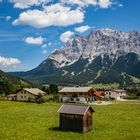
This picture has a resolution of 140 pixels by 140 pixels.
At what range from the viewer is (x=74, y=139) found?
41250 mm

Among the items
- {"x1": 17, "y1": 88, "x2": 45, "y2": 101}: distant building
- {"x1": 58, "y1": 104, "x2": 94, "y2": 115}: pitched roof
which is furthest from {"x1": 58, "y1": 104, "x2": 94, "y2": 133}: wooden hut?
{"x1": 17, "y1": 88, "x2": 45, "y2": 101}: distant building

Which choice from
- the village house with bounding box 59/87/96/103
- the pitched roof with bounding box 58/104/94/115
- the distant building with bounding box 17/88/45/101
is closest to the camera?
the pitched roof with bounding box 58/104/94/115

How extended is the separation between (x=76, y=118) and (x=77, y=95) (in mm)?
86134

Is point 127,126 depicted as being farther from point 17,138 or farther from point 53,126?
point 17,138

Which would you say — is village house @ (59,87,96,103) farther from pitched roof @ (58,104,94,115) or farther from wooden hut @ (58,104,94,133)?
wooden hut @ (58,104,94,133)

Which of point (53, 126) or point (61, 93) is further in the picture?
point (61, 93)

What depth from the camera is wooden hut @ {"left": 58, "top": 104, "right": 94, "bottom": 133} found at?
1868 inches

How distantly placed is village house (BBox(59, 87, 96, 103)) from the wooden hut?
81.3 m

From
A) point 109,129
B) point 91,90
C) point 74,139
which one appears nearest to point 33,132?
point 74,139

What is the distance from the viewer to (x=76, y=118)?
157ft

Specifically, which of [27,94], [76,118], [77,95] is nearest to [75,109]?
[76,118]

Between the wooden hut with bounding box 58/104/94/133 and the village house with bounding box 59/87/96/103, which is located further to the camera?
the village house with bounding box 59/87/96/103

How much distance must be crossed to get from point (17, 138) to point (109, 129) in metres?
15.1

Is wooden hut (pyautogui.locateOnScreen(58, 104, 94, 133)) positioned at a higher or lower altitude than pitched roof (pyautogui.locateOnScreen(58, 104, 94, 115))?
lower
